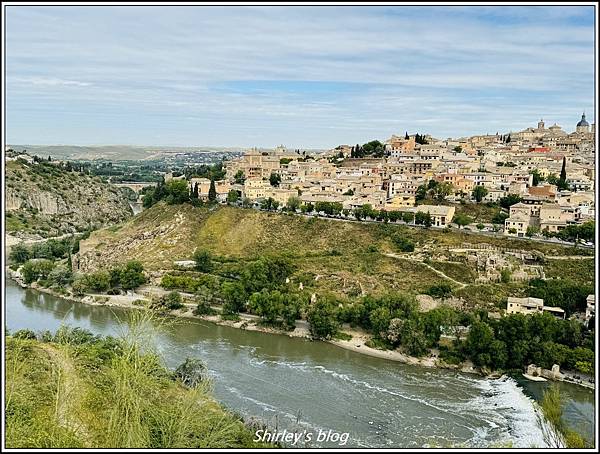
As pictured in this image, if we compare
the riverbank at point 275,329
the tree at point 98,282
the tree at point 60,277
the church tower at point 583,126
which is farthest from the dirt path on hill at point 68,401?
the church tower at point 583,126

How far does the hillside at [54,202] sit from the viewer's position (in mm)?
24059

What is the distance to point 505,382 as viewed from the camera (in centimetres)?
931

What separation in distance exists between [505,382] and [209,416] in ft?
20.8

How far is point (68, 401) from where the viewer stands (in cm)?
400

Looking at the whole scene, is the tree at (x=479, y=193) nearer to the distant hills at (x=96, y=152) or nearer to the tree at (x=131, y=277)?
the tree at (x=131, y=277)

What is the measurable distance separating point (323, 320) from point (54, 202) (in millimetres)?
18932

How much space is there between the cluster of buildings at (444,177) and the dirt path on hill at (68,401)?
472 inches

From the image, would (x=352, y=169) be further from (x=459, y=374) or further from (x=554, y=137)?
(x=459, y=374)

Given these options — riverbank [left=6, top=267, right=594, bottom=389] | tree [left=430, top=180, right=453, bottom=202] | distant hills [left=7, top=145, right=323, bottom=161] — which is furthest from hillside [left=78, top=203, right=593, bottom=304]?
distant hills [left=7, top=145, right=323, bottom=161]

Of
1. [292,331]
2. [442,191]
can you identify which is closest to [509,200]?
[442,191]

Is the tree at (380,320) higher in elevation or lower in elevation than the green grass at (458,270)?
lower

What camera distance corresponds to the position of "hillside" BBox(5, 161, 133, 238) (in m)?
24.1

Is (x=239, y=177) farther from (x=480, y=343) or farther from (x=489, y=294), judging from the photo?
(x=480, y=343)

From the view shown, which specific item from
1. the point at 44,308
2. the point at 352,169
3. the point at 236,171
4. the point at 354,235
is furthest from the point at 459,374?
the point at 236,171
